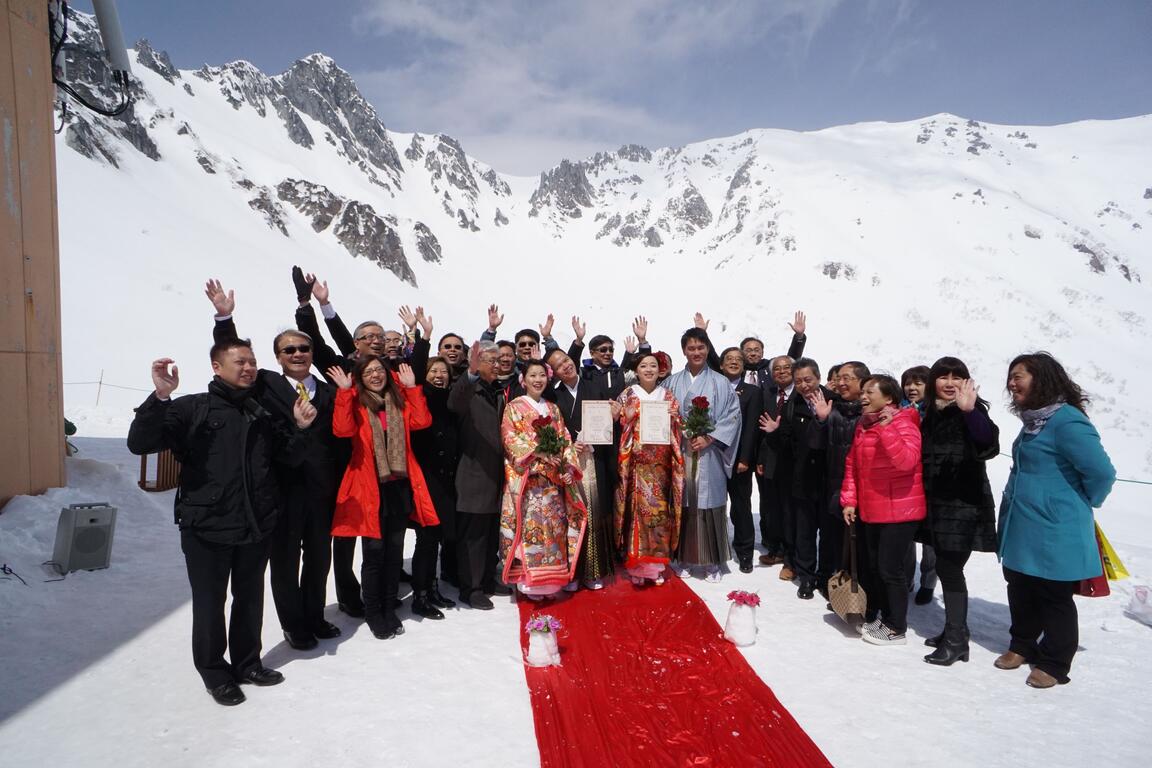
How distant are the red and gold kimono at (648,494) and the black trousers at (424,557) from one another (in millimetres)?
1711

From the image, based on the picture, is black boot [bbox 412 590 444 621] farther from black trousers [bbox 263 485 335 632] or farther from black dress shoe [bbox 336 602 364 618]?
black trousers [bbox 263 485 335 632]

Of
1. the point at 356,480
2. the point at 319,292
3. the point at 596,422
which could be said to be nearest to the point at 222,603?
the point at 356,480

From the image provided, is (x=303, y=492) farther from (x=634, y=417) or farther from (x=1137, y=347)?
(x=1137, y=347)

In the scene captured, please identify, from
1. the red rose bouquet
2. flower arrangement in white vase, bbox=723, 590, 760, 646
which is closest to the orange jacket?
the red rose bouquet

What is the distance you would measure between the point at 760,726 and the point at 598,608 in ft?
5.98

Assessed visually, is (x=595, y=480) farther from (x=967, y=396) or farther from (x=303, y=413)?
(x=967, y=396)

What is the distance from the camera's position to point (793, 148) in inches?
3108

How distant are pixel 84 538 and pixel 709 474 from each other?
18.7ft

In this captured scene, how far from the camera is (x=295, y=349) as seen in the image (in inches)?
155

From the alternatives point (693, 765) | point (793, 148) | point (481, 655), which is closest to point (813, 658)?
point (693, 765)

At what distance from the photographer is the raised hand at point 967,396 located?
3.82m

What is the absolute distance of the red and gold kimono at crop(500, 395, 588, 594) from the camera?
192 inches

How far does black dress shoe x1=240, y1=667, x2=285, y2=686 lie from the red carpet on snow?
1.55 meters

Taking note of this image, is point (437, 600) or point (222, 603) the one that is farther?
point (437, 600)
